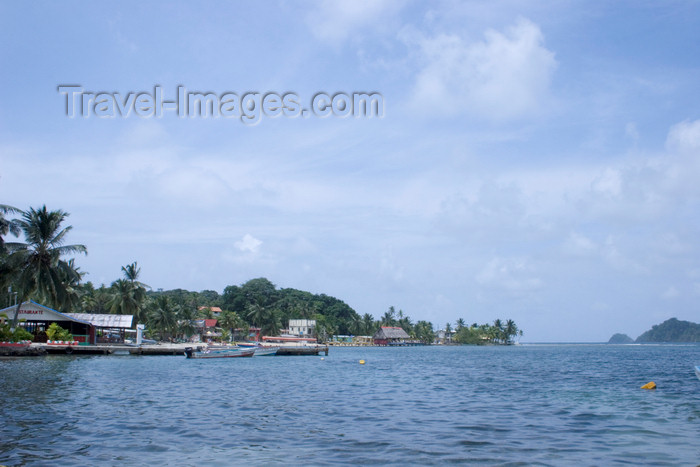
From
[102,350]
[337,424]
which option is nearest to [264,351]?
[102,350]

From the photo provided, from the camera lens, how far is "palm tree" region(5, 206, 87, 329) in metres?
48.1

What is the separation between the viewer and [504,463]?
1180 centimetres

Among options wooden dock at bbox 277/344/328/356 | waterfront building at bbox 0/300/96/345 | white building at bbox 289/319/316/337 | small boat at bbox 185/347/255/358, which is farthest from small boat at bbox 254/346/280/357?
white building at bbox 289/319/316/337

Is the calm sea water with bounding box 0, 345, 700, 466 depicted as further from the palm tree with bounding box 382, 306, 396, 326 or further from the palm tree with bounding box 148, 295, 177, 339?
the palm tree with bounding box 382, 306, 396, 326

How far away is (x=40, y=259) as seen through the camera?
1930 inches

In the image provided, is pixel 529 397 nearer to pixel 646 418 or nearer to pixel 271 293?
pixel 646 418

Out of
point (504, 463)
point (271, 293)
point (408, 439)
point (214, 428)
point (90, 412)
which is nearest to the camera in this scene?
point (504, 463)

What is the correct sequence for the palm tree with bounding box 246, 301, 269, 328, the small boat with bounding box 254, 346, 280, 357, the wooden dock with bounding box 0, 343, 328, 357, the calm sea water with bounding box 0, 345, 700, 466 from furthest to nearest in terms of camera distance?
the palm tree with bounding box 246, 301, 269, 328 < the small boat with bounding box 254, 346, 280, 357 < the wooden dock with bounding box 0, 343, 328, 357 < the calm sea water with bounding box 0, 345, 700, 466

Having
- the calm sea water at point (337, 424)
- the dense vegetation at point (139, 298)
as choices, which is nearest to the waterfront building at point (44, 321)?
the dense vegetation at point (139, 298)

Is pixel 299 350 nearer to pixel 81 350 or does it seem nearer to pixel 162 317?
pixel 162 317

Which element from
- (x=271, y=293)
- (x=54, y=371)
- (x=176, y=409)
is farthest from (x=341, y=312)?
(x=176, y=409)

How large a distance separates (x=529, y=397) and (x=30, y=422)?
19749 mm

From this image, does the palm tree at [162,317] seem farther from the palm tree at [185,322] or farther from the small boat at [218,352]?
the small boat at [218,352]

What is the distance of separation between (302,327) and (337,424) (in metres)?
125
